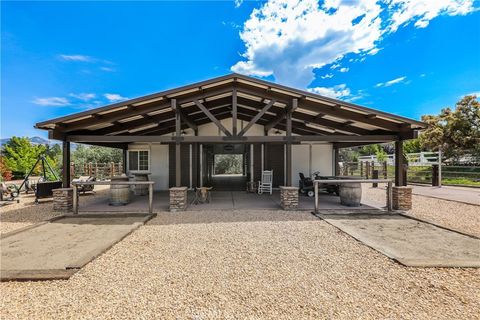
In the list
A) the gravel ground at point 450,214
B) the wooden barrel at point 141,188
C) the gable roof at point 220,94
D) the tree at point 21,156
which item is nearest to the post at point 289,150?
the gable roof at point 220,94

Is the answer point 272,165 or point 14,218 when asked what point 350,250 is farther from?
point 14,218

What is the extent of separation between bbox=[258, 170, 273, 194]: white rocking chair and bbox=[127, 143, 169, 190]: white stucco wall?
4.61m

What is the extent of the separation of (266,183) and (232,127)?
127 inches

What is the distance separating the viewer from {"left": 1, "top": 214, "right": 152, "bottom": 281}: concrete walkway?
113 inches

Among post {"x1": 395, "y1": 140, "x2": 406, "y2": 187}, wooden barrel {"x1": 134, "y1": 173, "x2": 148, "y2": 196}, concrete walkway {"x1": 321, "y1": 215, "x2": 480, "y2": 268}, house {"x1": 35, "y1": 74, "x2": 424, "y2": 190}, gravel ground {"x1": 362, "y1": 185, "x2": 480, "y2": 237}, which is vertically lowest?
gravel ground {"x1": 362, "y1": 185, "x2": 480, "y2": 237}

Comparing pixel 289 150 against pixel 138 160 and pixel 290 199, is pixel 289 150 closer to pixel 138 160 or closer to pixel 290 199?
pixel 290 199

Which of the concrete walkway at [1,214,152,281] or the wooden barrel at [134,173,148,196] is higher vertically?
the wooden barrel at [134,173,148,196]

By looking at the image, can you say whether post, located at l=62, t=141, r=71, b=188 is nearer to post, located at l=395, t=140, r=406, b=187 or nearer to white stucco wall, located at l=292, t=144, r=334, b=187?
white stucco wall, located at l=292, t=144, r=334, b=187

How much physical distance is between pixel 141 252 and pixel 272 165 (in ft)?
26.1

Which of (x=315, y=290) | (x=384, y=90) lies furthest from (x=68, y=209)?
(x=384, y=90)

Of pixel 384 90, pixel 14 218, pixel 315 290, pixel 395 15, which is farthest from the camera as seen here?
pixel 384 90

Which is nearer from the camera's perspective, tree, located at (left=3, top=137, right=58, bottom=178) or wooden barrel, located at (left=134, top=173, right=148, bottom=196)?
wooden barrel, located at (left=134, top=173, right=148, bottom=196)

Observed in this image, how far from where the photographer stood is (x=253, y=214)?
5969 millimetres

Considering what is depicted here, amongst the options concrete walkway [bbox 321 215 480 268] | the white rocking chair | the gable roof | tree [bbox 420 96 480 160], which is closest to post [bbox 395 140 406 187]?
the gable roof
